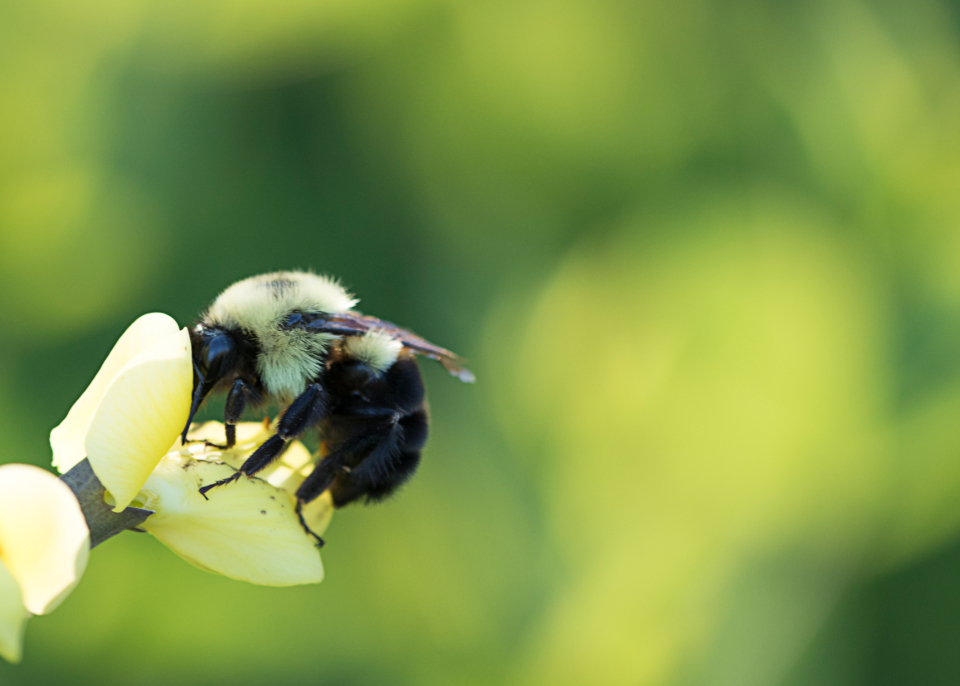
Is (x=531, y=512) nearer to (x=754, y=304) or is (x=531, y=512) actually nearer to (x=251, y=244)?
(x=754, y=304)

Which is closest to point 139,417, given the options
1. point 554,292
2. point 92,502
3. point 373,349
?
point 92,502

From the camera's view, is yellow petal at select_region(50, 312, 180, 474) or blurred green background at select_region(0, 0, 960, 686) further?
blurred green background at select_region(0, 0, 960, 686)

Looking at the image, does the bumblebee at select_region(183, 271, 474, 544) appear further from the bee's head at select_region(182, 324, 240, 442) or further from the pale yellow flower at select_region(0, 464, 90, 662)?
the pale yellow flower at select_region(0, 464, 90, 662)

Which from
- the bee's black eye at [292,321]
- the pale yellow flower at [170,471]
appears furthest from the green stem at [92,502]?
the bee's black eye at [292,321]

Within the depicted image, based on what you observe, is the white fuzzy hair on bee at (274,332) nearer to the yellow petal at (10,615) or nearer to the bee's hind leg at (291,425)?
the bee's hind leg at (291,425)

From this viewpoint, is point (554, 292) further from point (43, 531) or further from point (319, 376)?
point (43, 531)

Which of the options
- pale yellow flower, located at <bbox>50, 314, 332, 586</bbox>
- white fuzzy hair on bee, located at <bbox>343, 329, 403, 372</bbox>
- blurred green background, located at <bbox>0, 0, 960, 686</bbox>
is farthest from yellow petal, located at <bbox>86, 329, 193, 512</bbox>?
blurred green background, located at <bbox>0, 0, 960, 686</bbox>

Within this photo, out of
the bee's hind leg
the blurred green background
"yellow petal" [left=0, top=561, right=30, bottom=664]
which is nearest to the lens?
"yellow petal" [left=0, top=561, right=30, bottom=664]

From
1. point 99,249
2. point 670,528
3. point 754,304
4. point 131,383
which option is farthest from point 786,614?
point 99,249
